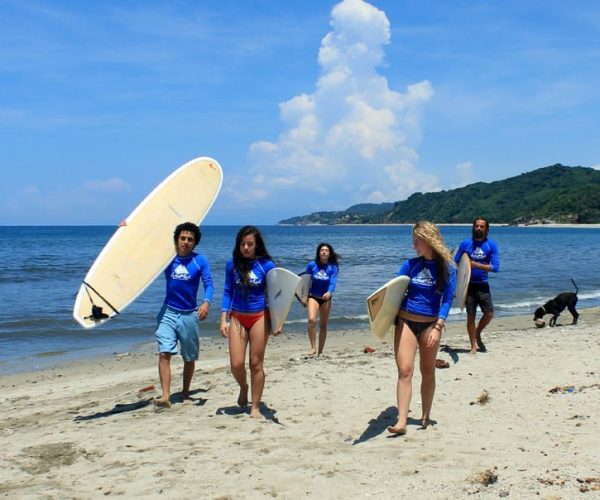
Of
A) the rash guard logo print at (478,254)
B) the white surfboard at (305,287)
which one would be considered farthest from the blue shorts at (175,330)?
the rash guard logo print at (478,254)

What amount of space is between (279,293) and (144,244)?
81.9 inches

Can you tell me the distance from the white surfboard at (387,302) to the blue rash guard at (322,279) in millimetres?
3625

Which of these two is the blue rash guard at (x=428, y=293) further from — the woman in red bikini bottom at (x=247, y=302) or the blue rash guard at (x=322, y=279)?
the blue rash guard at (x=322, y=279)

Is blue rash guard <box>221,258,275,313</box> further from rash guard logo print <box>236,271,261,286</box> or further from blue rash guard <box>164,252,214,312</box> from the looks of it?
blue rash guard <box>164,252,214,312</box>

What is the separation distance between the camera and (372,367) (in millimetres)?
7492

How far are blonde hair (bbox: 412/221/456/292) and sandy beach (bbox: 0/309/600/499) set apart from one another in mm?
1262

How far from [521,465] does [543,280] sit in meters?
20.3

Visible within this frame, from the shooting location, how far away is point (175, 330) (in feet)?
19.2

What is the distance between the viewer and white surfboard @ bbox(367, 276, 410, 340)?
15.9 ft

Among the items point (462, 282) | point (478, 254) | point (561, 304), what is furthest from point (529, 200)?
point (462, 282)

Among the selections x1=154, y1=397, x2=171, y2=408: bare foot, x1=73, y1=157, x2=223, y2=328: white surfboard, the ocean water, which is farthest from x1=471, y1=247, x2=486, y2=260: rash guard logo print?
x1=154, y1=397, x2=171, y2=408: bare foot

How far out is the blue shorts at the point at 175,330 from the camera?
579cm

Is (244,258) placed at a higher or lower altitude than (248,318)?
higher

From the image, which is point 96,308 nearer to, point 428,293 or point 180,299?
point 180,299
